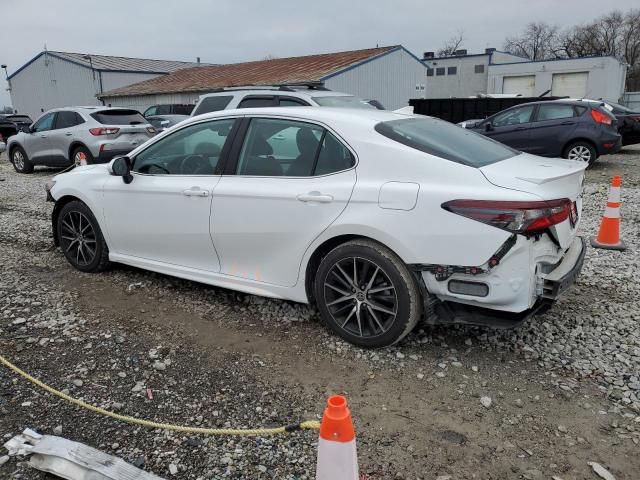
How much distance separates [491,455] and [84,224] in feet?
13.6

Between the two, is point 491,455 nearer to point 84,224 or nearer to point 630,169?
point 84,224

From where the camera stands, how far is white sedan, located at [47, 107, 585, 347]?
3.17 metres

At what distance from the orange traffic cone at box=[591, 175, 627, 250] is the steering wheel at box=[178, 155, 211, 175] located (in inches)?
170

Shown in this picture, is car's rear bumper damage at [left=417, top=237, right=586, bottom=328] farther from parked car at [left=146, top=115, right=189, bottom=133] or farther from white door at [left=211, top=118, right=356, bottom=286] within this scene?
parked car at [left=146, top=115, right=189, bottom=133]

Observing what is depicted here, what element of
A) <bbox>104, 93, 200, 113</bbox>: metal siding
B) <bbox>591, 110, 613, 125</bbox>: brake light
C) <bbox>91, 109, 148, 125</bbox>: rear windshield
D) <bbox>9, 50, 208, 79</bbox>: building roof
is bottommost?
<bbox>591, 110, 613, 125</bbox>: brake light

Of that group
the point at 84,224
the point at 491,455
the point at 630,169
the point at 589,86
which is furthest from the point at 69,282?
the point at 589,86

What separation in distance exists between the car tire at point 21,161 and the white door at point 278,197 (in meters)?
12.3

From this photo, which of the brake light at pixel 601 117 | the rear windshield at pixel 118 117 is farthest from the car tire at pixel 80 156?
the brake light at pixel 601 117

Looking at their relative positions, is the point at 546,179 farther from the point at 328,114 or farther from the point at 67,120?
the point at 67,120

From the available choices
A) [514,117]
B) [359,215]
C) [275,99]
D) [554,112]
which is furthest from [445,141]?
[514,117]

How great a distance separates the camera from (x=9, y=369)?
138 inches

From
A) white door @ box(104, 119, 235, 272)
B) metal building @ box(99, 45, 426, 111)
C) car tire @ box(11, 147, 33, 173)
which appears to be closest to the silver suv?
car tire @ box(11, 147, 33, 173)

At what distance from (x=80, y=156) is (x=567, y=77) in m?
34.7

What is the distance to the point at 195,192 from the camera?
4.18m
